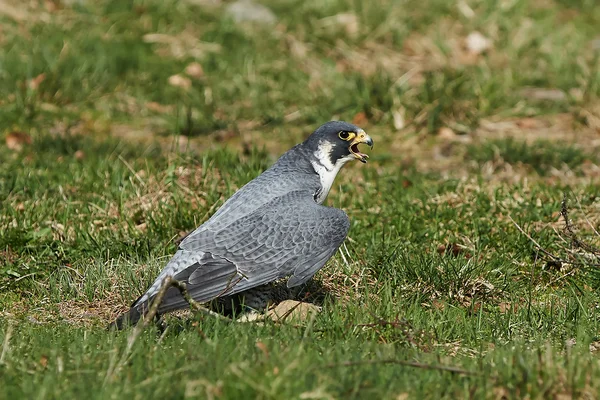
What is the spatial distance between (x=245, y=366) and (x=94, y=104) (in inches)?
236

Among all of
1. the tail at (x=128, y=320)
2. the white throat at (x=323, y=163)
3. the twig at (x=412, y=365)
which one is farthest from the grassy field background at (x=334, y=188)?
the white throat at (x=323, y=163)

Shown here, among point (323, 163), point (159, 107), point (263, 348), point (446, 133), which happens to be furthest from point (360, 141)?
point (159, 107)

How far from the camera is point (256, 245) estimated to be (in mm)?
4855

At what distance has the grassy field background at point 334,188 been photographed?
3.69m

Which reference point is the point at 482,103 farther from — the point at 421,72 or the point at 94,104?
the point at 94,104

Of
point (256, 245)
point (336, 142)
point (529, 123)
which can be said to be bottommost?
point (529, 123)

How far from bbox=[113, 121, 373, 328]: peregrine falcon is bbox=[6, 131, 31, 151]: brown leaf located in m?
3.28

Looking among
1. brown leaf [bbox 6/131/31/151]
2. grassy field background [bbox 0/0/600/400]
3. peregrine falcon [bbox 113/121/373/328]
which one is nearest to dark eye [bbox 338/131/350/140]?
peregrine falcon [bbox 113/121/373/328]

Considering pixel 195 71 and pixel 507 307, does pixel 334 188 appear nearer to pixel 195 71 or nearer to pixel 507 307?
pixel 507 307

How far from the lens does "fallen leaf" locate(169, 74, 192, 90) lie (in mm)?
9203

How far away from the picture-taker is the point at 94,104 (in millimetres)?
8953

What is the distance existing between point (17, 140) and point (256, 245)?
376 cm

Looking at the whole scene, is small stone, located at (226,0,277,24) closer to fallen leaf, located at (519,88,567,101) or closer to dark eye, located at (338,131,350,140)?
fallen leaf, located at (519,88,567,101)

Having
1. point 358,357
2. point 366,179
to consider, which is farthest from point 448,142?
point 358,357
